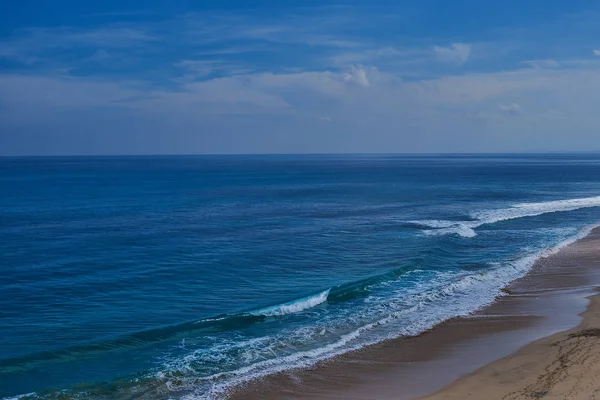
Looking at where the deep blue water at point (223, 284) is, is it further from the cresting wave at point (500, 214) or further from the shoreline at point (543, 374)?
the shoreline at point (543, 374)

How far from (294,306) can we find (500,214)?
39.1 meters

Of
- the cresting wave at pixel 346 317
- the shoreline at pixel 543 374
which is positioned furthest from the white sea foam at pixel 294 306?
the shoreline at pixel 543 374

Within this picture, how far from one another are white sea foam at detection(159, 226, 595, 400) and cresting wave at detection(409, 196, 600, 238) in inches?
390

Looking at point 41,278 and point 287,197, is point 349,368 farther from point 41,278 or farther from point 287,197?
point 287,197

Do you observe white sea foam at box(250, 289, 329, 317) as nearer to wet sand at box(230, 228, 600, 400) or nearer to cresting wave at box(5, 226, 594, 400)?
cresting wave at box(5, 226, 594, 400)

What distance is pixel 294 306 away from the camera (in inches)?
1073

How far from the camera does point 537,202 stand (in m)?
72.9

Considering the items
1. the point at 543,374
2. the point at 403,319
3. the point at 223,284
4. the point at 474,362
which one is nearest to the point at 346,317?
the point at 403,319

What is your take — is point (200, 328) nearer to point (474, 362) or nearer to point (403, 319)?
point (403, 319)

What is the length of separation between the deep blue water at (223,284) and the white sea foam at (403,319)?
3.5 inches

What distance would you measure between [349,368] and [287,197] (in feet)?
197

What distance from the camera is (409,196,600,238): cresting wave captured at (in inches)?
1916

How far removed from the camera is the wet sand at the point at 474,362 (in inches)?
713

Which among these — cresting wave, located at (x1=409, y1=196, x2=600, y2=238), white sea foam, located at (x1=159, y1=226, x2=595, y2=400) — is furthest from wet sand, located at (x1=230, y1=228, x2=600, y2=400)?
cresting wave, located at (x1=409, y1=196, x2=600, y2=238)
